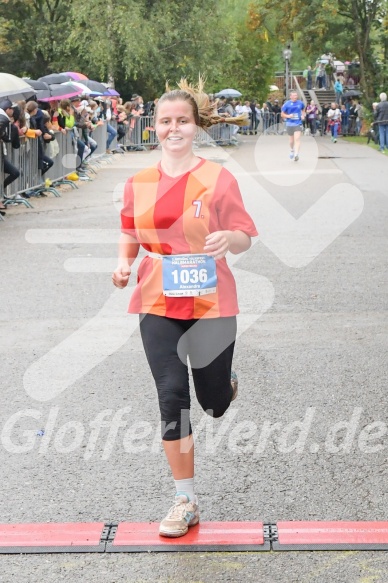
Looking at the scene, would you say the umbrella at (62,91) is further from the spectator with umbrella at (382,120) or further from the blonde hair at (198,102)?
the blonde hair at (198,102)

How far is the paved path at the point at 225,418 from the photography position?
435 cm

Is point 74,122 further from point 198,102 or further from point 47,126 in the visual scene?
point 198,102

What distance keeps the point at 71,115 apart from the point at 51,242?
29.7 feet

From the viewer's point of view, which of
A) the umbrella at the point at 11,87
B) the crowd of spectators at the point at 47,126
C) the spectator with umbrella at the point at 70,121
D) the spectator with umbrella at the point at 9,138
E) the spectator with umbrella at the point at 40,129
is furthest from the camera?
the spectator with umbrella at the point at 70,121

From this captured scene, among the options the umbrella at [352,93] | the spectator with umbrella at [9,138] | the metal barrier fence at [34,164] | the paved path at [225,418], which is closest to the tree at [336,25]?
the umbrella at [352,93]

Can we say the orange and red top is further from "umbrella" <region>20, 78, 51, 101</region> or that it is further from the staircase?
the staircase

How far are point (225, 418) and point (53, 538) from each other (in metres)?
2.04

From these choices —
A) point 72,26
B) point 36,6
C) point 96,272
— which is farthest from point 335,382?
point 36,6

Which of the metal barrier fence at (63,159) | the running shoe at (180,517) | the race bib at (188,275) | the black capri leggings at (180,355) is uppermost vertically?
the race bib at (188,275)

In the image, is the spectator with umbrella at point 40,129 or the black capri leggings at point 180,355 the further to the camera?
the spectator with umbrella at point 40,129

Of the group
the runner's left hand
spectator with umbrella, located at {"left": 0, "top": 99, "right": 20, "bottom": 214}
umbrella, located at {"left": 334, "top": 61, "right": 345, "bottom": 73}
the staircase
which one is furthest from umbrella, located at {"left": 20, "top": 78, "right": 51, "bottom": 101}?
umbrella, located at {"left": 334, "top": 61, "right": 345, "bottom": 73}

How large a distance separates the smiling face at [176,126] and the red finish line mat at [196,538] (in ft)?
5.11

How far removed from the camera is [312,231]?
50.4 ft

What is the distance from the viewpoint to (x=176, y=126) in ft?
15.4
